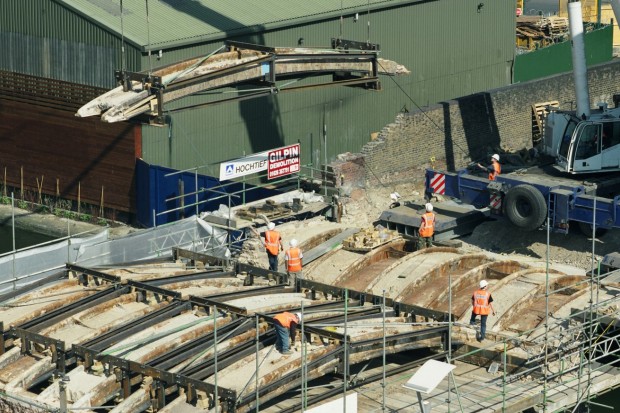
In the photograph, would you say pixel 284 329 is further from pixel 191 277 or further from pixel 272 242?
pixel 272 242

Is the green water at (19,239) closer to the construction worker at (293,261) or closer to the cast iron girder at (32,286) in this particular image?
the cast iron girder at (32,286)

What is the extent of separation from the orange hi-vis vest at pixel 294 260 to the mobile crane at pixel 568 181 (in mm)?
9001

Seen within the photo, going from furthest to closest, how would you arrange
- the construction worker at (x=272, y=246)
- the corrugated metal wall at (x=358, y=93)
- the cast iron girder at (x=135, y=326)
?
the corrugated metal wall at (x=358, y=93)
the construction worker at (x=272, y=246)
the cast iron girder at (x=135, y=326)

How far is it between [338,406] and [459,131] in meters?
23.9

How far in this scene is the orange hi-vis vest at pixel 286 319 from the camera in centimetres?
2488

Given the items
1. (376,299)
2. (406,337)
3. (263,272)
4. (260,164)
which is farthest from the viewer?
(260,164)

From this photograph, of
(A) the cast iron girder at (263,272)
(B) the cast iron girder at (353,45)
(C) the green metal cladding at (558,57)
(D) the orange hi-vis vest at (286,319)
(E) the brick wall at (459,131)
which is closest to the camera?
(D) the orange hi-vis vest at (286,319)

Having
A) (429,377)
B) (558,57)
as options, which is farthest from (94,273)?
(558,57)

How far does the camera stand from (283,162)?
39.8 m

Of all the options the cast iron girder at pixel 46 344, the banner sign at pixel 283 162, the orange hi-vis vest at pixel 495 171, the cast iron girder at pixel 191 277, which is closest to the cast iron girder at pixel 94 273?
the cast iron girder at pixel 191 277

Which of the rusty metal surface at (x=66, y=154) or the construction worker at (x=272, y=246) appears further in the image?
the rusty metal surface at (x=66, y=154)

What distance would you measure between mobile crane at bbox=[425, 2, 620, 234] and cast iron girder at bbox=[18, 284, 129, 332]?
13272 mm

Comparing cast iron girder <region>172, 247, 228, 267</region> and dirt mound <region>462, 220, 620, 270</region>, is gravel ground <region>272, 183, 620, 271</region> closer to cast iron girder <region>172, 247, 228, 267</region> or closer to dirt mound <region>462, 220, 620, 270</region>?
dirt mound <region>462, 220, 620, 270</region>

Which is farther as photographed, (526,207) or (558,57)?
(558,57)
